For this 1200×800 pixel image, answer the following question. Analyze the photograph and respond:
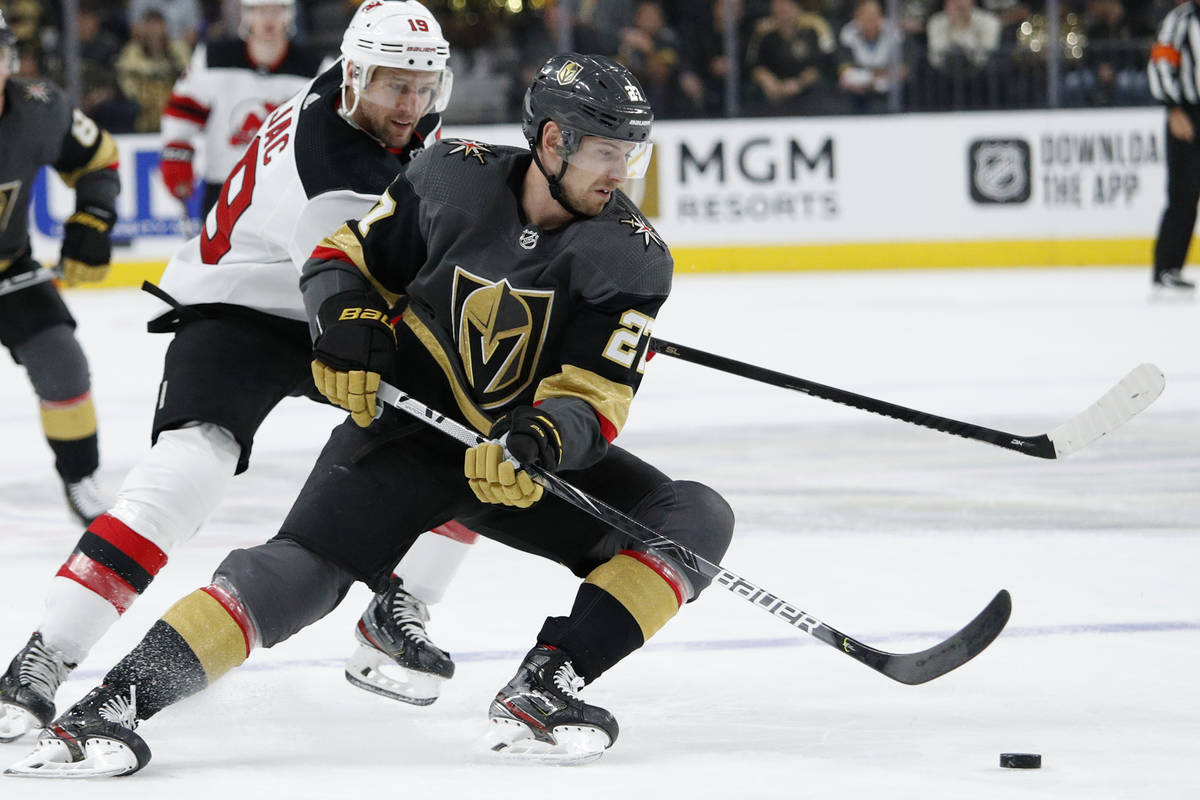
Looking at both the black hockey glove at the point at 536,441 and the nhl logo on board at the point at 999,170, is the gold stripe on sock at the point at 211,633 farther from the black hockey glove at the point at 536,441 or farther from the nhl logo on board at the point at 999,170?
the nhl logo on board at the point at 999,170

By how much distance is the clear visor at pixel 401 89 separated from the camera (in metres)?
2.62

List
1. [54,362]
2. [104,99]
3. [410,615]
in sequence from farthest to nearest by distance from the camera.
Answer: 1. [104,99]
2. [54,362]
3. [410,615]

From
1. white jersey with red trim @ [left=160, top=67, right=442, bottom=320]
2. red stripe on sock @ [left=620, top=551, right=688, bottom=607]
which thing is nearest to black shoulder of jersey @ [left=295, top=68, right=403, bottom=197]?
white jersey with red trim @ [left=160, top=67, right=442, bottom=320]

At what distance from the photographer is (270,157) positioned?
8.95 ft

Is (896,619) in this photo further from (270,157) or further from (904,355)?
(904,355)

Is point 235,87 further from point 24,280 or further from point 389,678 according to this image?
point 389,678

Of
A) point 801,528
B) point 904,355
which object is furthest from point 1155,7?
point 801,528

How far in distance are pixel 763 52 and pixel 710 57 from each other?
12.0 inches

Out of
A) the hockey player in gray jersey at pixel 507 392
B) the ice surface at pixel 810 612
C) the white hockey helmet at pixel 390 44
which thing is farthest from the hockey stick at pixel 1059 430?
the white hockey helmet at pixel 390 44

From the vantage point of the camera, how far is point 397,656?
2.65 m

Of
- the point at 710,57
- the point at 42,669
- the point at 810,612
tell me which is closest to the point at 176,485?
the point at 42,669

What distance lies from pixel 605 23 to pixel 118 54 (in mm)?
2477

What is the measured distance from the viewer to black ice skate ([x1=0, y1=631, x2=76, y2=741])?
2336 millimetres

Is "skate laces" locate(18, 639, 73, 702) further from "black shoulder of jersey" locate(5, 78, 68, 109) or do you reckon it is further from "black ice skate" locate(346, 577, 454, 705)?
"black shoulder of jersey" locate(5, 78, 68, 109)
